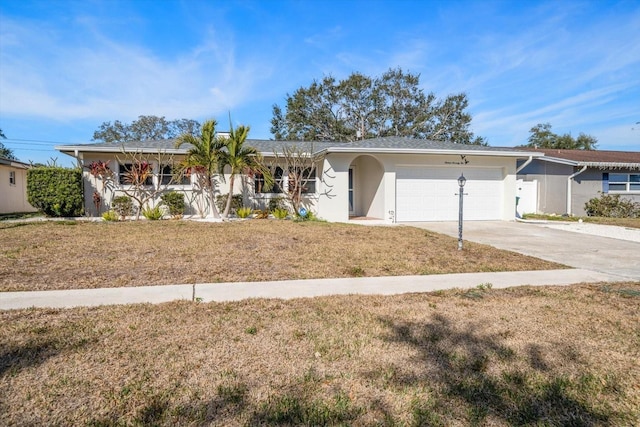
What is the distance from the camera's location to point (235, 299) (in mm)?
4594

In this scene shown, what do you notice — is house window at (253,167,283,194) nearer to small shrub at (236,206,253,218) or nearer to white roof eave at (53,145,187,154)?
small shrub at (236,206,253,218)

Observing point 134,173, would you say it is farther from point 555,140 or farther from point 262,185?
point 555,140

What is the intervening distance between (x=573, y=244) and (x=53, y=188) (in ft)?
52.4

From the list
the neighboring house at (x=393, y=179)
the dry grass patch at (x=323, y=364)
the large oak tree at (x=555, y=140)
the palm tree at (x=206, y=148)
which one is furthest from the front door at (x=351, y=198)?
the large oak tree at (x=555, y=140)

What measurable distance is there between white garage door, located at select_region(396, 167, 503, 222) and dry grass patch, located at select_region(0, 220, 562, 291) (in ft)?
14.5

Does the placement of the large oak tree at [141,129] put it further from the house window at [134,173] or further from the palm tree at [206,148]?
the palm tree at [206,148]

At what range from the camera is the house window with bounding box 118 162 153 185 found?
13.5 m

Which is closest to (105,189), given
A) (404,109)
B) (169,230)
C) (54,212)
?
(54,212)

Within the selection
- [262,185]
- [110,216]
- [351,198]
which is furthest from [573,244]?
[110,216]

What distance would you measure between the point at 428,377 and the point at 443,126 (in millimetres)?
33662

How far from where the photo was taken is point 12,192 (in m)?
19.2

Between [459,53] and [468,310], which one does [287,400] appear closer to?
[468,310]

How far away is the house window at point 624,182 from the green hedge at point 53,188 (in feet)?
76.9

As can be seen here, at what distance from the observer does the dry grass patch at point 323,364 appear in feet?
7.57
